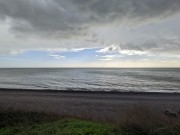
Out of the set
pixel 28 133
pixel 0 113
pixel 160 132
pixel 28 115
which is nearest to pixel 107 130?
pixel 160 132

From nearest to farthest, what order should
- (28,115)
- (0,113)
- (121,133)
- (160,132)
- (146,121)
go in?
(160,132) < (121,133) < (146,121) < (0,113) < (28,115)

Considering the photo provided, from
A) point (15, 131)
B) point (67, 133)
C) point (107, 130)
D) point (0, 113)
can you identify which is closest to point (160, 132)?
point (107, 130)

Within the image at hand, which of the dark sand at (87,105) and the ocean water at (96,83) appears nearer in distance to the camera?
the dark sand at (87,105)

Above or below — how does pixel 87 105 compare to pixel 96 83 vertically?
below

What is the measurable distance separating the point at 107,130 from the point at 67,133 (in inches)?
64.6

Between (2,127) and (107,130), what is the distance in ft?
16.4

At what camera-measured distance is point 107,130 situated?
18.1 ft

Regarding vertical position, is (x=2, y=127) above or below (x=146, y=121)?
below

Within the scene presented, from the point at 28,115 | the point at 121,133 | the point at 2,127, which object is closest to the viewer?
the point at 121,133

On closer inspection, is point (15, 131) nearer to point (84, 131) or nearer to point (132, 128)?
point (84, 131)

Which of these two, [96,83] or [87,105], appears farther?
[96,83]

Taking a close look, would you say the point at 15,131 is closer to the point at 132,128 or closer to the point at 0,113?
the point at 0,113

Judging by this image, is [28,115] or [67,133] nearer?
[67,133]

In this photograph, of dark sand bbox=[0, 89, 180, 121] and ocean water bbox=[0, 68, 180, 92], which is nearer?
dark sand bbox=[0, 89, 180, 121]
